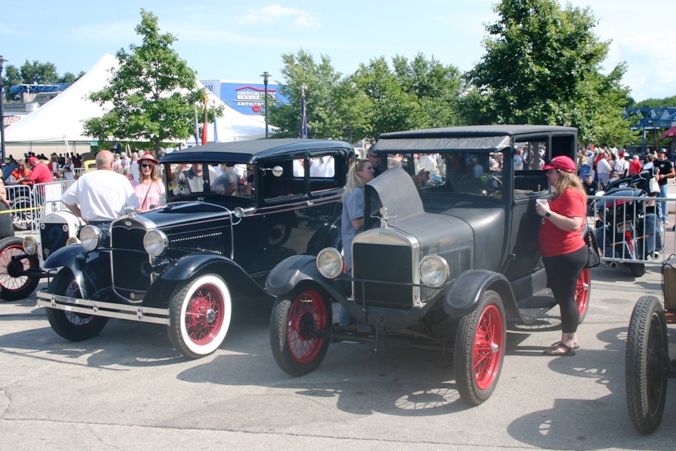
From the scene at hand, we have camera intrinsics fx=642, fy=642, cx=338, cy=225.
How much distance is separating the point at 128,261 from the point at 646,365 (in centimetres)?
452

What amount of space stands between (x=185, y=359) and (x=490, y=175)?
311cm

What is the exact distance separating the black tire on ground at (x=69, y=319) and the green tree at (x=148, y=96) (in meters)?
15.6

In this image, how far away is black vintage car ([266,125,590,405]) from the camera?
4.55 m

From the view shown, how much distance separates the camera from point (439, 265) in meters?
4.46

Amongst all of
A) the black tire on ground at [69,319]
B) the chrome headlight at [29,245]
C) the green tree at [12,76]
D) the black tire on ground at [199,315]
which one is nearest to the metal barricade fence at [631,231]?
the black tire on ground at [199,315]

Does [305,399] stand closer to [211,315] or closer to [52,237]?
[211,315]

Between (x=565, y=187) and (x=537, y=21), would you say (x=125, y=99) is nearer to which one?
(x=537, y=21)

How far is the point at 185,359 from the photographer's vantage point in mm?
5699

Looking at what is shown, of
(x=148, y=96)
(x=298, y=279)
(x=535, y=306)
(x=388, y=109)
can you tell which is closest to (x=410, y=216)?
(x=298, y=279)

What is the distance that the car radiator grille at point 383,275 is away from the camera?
4.63 meters

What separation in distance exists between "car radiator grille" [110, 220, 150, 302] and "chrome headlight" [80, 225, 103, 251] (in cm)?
22

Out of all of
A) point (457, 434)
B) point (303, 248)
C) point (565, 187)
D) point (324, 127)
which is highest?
point (324, 127)

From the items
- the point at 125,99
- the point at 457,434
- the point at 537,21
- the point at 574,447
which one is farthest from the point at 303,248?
the point at 125,99

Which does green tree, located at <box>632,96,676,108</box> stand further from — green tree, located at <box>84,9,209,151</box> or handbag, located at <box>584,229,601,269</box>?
handbag, located at <box>584,229,601,269</box>
